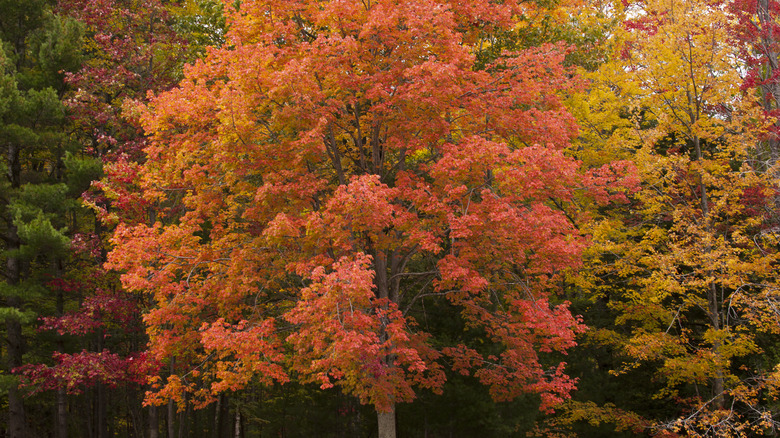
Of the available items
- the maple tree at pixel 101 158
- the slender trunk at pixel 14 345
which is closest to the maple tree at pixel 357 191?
the maple tree at pixel 101 158

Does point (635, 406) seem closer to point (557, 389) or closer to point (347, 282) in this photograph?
point (557, 389)

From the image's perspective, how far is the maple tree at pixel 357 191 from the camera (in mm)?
10242

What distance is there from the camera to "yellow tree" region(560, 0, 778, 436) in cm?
1351

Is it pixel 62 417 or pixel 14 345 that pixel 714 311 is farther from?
pixel 62 417

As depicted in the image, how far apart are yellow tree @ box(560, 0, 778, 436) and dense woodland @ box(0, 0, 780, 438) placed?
0.10 m

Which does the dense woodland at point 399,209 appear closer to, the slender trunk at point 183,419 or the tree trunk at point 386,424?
the tree trunk at point 386,424

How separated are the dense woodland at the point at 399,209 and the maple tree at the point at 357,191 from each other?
76mm

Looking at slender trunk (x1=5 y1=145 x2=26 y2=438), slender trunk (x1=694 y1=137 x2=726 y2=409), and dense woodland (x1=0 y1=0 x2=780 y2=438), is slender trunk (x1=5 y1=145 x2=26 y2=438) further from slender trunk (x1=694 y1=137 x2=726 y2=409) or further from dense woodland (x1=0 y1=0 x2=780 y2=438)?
slender trunk (x1=694 y1=137 x2=726 y2=409)

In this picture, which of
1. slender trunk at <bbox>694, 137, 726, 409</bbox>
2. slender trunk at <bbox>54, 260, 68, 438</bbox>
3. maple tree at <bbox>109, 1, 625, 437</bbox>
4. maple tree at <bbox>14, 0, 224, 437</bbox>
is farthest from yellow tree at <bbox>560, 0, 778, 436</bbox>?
slender trunk at <bbox>54, 260, 68, 438</bbox>

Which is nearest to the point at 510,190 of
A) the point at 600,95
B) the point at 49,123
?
the point at 600,95

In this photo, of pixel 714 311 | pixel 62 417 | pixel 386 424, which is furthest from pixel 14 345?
pixel 714 311

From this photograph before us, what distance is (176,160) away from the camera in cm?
1198

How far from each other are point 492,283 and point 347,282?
5231 millimetres

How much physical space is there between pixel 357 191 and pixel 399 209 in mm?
2274
